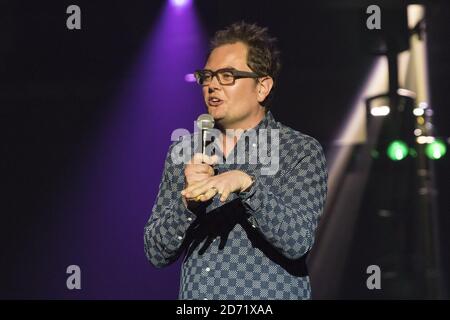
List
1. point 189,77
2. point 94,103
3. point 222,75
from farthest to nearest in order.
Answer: point 94,103 → point 189,77 → point 222,75

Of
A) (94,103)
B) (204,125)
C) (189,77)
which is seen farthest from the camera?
(94,103)

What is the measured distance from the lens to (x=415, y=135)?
14.9ft

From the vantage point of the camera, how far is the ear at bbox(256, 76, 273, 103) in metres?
2.04

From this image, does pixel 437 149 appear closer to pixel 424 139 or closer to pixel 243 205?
pixel 424 139

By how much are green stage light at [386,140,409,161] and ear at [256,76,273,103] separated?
2.63 metres

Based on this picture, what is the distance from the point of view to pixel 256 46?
2043 millimetres

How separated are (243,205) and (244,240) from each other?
0.19m

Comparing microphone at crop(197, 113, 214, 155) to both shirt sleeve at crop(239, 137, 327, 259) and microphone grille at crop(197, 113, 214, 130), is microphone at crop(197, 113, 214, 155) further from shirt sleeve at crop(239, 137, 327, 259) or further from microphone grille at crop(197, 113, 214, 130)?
shirt sleeve at crop(239, 137, 327, 259)

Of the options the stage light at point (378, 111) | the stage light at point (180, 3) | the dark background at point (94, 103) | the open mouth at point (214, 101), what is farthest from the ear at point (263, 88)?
the stage light at point (378, 111)

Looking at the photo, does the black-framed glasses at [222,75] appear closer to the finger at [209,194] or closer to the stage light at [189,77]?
the finger at [209,194]

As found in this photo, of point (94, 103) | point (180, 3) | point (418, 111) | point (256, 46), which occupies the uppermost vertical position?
point (180, 3)

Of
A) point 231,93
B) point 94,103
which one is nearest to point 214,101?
point 231,93

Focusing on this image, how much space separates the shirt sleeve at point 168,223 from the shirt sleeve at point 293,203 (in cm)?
21
